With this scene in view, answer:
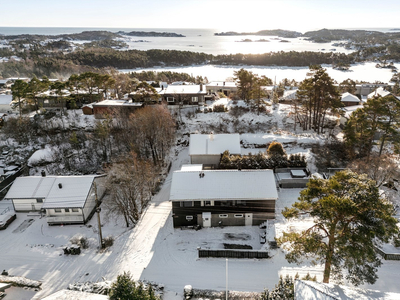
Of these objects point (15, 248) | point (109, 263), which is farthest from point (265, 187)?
point (15, 248)

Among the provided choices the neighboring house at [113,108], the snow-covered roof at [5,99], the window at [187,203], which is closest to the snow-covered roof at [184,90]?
the neighboring house at [113,108]

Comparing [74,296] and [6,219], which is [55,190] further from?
[74,296]

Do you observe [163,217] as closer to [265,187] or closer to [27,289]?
[265,187]

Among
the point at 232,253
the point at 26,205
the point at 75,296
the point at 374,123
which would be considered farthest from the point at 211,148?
the point at 75,296

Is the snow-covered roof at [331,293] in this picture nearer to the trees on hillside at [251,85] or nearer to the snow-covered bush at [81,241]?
the snow-covered bush at [81,241]

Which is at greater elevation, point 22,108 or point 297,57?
point 297,57
